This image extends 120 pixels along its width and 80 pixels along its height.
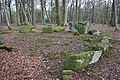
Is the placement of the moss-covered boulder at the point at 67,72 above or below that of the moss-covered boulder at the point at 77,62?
below

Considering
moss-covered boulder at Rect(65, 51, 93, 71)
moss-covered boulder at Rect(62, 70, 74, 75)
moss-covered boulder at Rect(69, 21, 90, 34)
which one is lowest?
moss-covered boulder at Rect(62, 70, 74, 75)

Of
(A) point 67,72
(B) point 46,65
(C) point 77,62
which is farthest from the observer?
(B) point 46,65

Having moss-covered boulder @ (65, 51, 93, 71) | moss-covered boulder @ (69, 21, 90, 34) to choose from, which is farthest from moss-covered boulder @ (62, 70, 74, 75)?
moss-covered boulder @ (69, 21, 90, 34)

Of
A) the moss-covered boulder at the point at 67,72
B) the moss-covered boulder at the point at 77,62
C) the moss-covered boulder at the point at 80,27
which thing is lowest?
the moss-covered boulder at the point at 67,72

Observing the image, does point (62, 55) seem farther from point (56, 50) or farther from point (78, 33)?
point (78, 33)

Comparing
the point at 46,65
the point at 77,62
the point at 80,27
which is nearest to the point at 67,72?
the point at 77,62

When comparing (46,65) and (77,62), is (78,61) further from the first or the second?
(46,65)

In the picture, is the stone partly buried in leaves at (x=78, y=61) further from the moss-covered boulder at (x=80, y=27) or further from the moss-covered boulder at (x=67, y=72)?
the moss-covered boulder at (x=80, y=27)

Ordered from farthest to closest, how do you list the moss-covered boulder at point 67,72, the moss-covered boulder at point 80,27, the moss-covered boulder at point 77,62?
the moss-covered boulder at point 80,27 → the moss-covered boulder at point 77,62 → the moss-covered boulder at point 67,72

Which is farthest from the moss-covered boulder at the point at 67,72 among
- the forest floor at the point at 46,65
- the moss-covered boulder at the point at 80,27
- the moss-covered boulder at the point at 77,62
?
the moss-covered boulder at the point at 80,27

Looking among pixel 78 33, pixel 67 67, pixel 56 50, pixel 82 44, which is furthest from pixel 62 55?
pixel 78 33

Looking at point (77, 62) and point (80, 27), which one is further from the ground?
point (80, 27)

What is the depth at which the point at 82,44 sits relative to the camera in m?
10.8

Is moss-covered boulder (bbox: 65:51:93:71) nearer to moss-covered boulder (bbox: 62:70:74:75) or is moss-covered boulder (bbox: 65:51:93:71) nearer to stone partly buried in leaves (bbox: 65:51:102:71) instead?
stone partly buried in leaves (bbox: 65:51:102:71)
